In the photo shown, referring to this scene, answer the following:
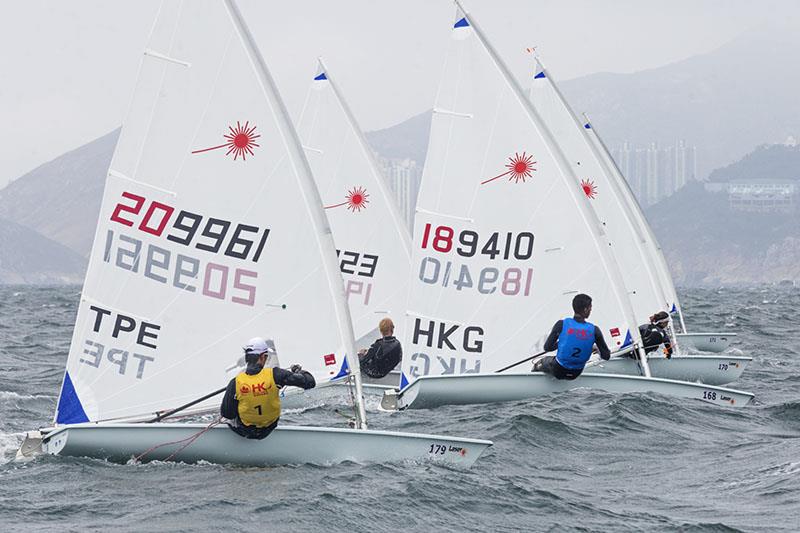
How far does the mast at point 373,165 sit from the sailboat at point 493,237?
12.5ft

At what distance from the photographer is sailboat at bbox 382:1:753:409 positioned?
659 inches

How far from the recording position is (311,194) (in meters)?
12.0

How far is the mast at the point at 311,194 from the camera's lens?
12.0m

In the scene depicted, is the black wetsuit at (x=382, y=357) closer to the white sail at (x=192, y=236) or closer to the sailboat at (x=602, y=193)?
the white sail at (x=192, y=236)

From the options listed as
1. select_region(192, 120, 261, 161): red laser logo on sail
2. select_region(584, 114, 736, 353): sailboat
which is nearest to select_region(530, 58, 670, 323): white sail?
select_region(584, 114, 736, 353): sailboat

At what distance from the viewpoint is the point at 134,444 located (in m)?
11.4

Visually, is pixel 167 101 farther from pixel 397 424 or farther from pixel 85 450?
pixel 397 424

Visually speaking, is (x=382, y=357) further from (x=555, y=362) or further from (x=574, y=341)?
(x=574, y=341)

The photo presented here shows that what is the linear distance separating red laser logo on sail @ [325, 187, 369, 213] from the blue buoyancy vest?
269 inches

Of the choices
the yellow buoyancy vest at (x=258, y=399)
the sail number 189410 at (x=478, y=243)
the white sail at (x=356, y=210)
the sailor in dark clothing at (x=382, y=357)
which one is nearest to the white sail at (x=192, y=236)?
the yellow buoyancy vest at (x=258, y=399)

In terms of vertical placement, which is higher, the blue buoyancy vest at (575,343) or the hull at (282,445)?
the blue buoyancy vest at (575,343)

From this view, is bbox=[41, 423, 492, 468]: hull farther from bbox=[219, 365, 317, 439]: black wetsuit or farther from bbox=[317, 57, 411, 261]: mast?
bbox=[317, 57, 411, 261]: mast

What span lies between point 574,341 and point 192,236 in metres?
4.92

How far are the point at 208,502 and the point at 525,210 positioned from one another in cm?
797
